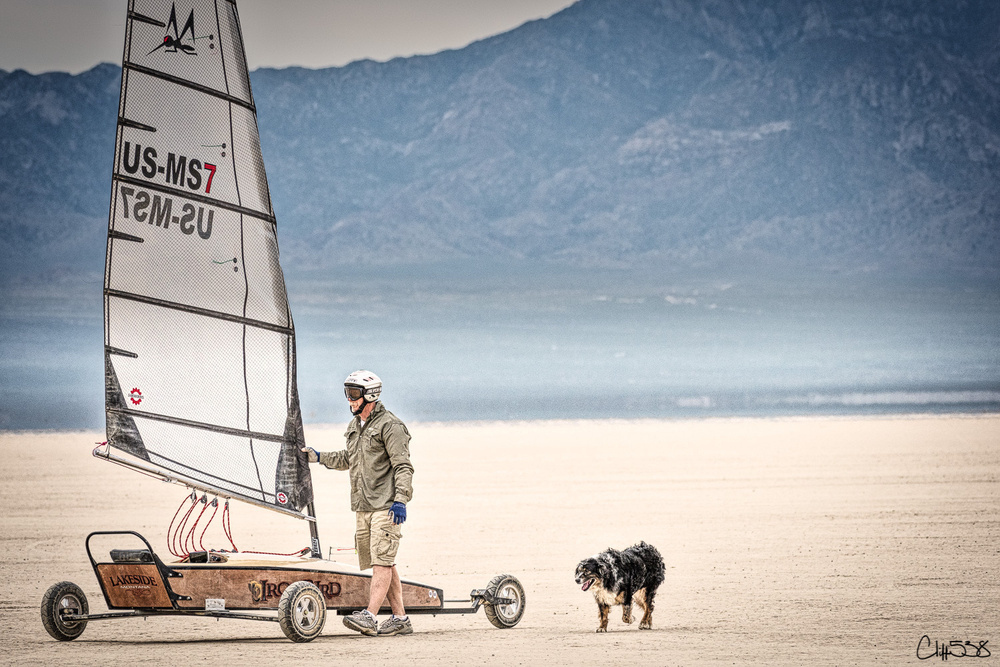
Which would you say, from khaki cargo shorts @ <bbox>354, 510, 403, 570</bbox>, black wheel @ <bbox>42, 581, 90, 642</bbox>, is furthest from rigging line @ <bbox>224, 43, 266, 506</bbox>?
black wheel @ <bbox>42, 581, 90, 642</bbox>

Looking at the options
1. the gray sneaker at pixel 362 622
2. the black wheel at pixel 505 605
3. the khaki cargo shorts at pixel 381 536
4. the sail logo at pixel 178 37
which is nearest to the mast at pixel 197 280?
the sail logo at pixel 178 37

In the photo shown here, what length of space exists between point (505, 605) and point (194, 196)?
2897 millimetres

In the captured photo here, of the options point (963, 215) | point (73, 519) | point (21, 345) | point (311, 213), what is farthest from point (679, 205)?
point (73, 519)

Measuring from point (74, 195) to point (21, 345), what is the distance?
3741 inches

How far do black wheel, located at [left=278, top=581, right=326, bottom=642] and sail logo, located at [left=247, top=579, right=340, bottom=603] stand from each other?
0.07m

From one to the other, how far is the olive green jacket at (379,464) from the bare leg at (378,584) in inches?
12.3

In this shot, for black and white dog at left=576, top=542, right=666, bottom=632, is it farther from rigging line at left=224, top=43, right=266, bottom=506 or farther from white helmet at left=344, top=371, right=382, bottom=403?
rigging line at left=224, top=43, right=266, bottom=506

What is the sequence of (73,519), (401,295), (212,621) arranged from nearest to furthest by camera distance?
(212,621) < (73,519) < (401,295)

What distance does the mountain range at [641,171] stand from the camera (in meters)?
155

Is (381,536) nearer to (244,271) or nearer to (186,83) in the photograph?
(244,271)

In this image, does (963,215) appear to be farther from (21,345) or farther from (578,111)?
(21,345)

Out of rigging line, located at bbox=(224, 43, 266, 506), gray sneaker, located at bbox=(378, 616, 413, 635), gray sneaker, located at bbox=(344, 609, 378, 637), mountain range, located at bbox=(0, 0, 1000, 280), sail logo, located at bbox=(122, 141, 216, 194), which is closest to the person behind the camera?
gray sneaker, located at bbox=(344, 609, 378, 637)

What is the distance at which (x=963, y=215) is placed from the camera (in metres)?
155

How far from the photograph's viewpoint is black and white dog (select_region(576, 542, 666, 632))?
8305mm
